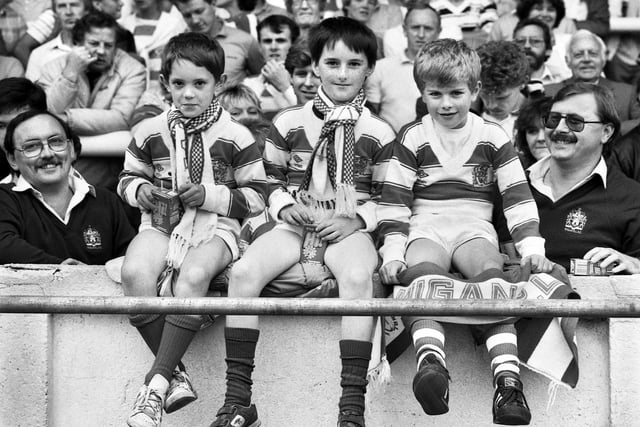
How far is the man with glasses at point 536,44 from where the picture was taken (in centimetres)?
748

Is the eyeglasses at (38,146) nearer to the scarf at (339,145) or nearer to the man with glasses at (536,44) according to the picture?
the scarf at (339,145)

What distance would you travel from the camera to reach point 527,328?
4.76 m

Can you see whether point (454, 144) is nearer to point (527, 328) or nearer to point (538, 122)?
point (527, 328)

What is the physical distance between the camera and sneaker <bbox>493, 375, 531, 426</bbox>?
433cm

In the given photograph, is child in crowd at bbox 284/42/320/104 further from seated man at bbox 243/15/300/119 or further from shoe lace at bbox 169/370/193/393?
shoe lace at bbox 169/370/193/393

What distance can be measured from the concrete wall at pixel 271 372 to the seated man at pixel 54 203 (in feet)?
1.45

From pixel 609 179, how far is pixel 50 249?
2429mm

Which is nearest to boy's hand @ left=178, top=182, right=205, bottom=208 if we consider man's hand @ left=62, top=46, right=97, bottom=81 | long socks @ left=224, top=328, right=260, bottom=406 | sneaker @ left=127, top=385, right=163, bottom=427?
long socks @ left=224, top=328, right=260, bottom=406

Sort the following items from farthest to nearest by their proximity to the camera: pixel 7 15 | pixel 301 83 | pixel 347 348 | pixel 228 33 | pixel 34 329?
pixel 7 15 → pixel 228 33 → pixel 301 83 → pixel 34 329 → pixel 347 348

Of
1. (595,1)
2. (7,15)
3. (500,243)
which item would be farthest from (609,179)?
(7,15)

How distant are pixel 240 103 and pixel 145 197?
1795mm

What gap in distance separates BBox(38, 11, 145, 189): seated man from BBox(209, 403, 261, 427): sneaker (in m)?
2.51

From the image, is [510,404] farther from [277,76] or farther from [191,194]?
[277,76]

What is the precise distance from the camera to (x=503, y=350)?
4578mm
